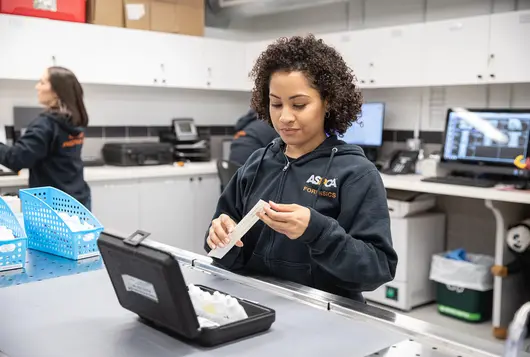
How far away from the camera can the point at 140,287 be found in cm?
112

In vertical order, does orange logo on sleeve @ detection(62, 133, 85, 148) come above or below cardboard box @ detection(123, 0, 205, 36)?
below

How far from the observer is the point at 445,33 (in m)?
4.03

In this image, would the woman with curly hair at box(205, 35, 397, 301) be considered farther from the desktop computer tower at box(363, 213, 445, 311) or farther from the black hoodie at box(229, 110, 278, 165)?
the desktop computer tower at box(363, 213, 445, 311)

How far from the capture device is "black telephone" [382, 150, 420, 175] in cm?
430

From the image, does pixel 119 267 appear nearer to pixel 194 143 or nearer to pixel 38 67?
pixel 38 67

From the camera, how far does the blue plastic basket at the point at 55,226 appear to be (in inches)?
69.4

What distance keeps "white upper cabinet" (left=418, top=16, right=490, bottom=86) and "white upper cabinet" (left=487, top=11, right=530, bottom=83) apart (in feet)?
0.16

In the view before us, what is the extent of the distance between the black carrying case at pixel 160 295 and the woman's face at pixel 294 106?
1.56ft

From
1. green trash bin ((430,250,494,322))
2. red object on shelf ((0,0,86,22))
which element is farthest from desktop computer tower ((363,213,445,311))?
red object on shelf ((0,0,86,22))

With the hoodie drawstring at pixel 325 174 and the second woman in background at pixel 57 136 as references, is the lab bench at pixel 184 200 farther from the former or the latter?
the hoodie drawstring at pixel 325 174

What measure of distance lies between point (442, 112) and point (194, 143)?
2055 mm

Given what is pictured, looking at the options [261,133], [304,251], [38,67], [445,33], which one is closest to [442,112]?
[445,33]

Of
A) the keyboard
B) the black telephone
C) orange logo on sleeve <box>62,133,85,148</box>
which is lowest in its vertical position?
the keyboard

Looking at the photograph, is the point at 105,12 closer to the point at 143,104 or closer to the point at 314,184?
the point at 143,104
